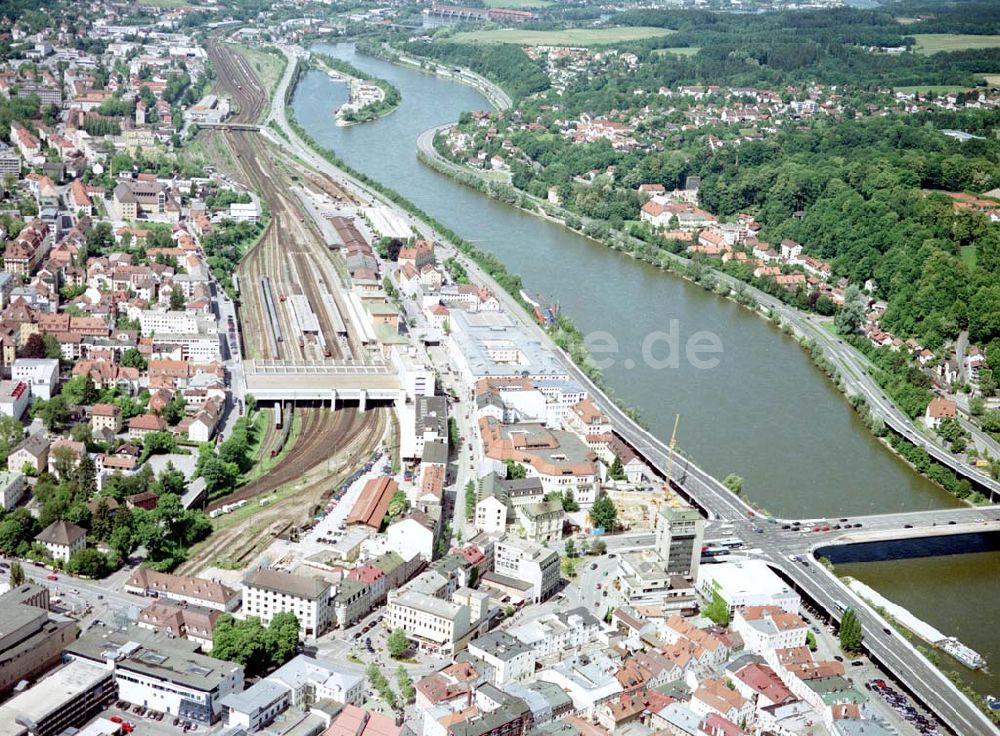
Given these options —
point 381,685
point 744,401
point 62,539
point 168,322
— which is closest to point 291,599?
point 381,685

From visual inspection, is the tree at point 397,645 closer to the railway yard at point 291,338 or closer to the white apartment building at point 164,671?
the white apartment building at point 164,671

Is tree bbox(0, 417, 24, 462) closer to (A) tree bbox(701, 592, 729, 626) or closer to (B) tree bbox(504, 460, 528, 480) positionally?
(B) tree bbox(504, 460, 528, 480)

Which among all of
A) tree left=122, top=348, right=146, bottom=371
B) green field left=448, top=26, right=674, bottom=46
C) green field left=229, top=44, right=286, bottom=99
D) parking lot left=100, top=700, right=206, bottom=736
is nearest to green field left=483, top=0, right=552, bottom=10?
green field left=448, top=26, right=674, bottom=46

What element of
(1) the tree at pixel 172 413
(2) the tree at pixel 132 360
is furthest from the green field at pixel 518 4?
(1) the tree at pixel 172 413

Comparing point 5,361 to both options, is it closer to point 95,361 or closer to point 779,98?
point 95,361

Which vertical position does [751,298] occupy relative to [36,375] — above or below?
below

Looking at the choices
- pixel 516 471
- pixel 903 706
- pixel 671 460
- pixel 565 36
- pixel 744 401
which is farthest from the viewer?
pixel 565 36

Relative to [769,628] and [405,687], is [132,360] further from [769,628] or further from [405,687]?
[769,628]

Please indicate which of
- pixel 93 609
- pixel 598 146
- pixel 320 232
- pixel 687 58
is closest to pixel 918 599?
pixel 93 609
